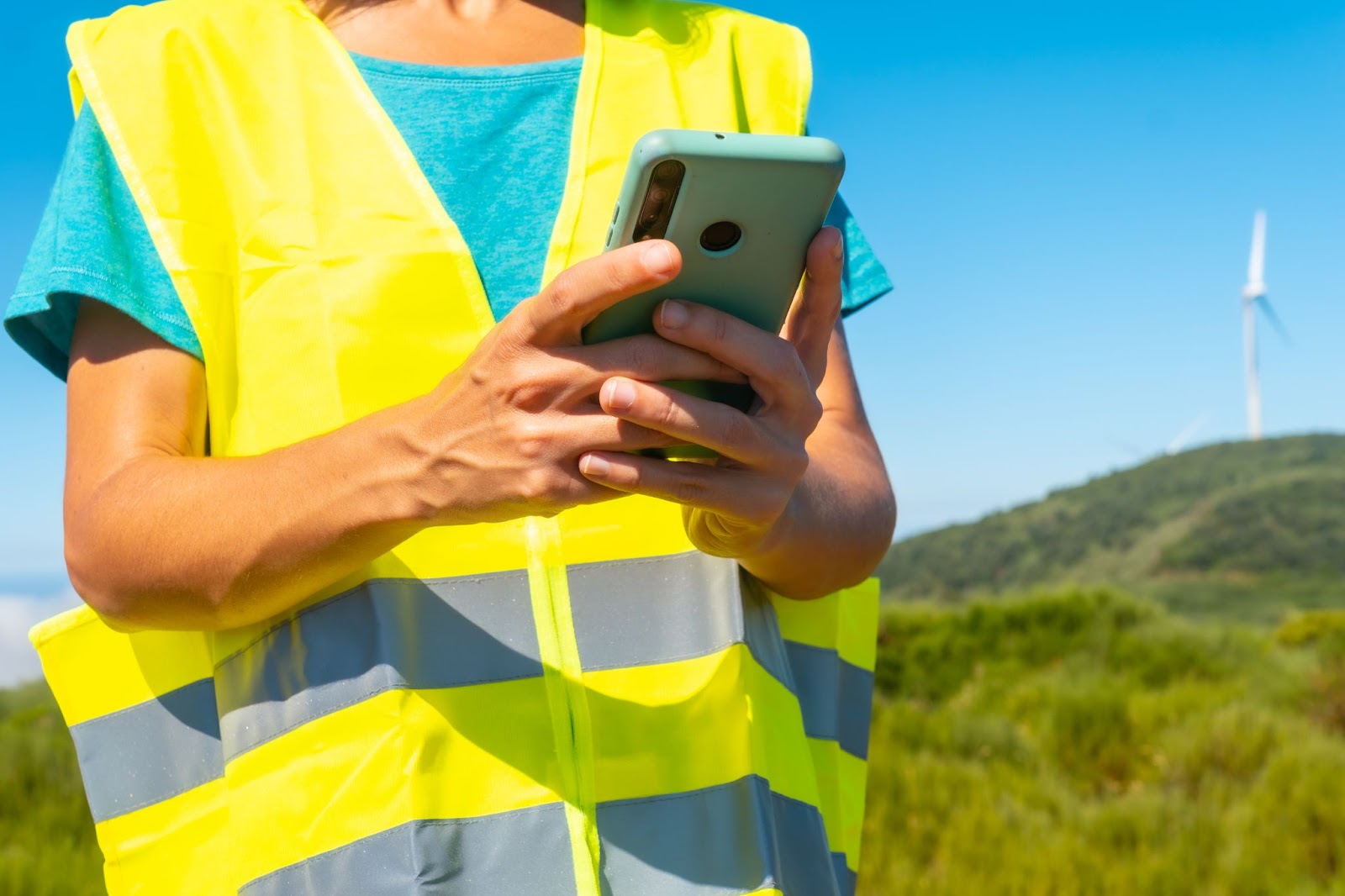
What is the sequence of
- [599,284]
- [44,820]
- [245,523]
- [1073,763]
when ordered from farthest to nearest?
1. [1073,763]
2. [44,820]
3. [245,523]
4. [599,284]

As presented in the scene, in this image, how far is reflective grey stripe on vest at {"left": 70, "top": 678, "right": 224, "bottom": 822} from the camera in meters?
1.52

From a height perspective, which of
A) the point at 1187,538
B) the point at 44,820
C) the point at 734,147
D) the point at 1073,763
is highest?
the point at 734,147

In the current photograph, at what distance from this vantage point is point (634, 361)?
1.16 m

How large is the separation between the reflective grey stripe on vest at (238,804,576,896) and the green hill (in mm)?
45817

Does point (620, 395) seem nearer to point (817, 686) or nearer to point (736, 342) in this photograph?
point (736, 342)

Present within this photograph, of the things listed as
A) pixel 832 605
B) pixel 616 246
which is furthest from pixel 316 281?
pixel 832 605

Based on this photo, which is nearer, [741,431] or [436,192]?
[741,431]

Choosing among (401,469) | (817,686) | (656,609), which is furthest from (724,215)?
(817,686)

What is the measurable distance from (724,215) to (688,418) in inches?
7.7

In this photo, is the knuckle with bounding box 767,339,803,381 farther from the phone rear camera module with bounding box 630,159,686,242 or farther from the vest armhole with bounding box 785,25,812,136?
the vest armhole with bounding box 785,25,812,136

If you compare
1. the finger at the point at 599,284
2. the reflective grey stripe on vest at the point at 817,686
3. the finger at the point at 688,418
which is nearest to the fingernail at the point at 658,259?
the finger at the point at 599,284

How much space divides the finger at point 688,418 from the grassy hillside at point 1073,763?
15.0ft

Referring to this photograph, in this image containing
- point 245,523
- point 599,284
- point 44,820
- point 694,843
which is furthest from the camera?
point 44,820

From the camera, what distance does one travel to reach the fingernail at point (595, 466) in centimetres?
116
